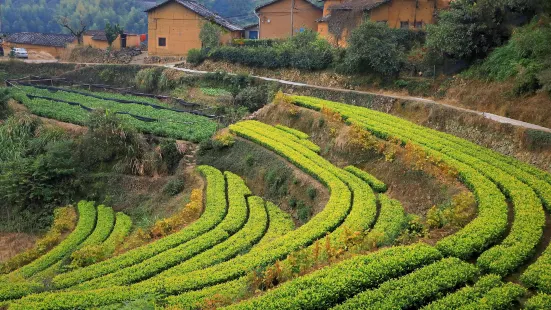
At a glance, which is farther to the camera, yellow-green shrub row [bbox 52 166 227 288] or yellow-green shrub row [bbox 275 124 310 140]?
yellow-green shrub row [bbox 275 124 310 140]

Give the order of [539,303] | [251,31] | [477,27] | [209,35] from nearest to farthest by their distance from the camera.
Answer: [539,303]
[477,27]
[209,35]
[251,31]

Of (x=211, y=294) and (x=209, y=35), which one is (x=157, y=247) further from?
(x=209, y=35)

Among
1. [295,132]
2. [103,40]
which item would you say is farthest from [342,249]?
[103,40]

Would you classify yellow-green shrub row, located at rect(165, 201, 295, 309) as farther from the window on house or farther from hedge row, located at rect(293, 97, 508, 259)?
the window on house

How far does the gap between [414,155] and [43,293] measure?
14020mm

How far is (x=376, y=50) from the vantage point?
→ 3017cm

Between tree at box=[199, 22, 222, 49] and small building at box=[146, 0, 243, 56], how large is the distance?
2.47m

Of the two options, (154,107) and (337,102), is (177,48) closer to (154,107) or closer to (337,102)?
(154,107)

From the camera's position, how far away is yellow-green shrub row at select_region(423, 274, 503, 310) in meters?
10.7

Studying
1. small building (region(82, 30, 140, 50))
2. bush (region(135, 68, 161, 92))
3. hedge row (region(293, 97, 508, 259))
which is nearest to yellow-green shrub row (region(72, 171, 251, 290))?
hedge row (region(293, 97, 508, 259))

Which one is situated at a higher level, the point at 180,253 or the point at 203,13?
the point at 203,13

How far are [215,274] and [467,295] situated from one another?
6.84 meters

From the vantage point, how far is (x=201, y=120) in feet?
103

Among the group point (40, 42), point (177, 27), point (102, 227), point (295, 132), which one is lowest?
point (102, 227)
